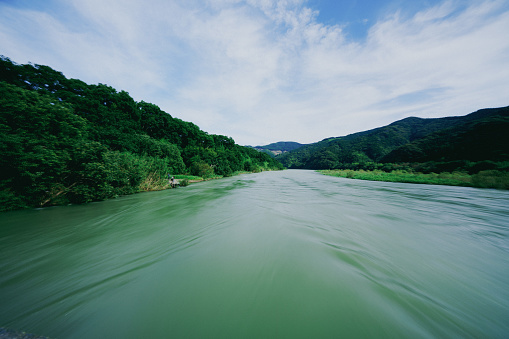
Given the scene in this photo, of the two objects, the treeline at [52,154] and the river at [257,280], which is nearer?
the river at [257,280]

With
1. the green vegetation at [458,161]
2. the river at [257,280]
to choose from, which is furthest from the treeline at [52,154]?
the green vegetation at [458,161]

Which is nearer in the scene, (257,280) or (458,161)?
(257,280)

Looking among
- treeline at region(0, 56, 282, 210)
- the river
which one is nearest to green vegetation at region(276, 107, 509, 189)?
the river

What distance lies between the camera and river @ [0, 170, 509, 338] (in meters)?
1.63

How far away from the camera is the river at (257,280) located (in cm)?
163

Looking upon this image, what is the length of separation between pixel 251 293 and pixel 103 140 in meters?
20.3

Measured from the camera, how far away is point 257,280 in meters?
2.38

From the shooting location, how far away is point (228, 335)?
1523 mm

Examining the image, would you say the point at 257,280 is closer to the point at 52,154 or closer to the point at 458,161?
the point at 52,154

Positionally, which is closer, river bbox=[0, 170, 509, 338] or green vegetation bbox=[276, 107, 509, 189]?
river bbox=[0, 170, 509, 338]

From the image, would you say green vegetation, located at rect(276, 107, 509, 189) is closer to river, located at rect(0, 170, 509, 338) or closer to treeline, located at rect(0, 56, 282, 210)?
river, located at rect(0, 170, 509, 338)

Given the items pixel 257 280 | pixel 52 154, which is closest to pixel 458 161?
pixel 257 280

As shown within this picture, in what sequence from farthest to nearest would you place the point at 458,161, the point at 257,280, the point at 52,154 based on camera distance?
the point at 458,161 → the point at 52,154 → the point at 257,280

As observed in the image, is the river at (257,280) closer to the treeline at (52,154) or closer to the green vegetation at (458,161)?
the treeline at (52,154)
